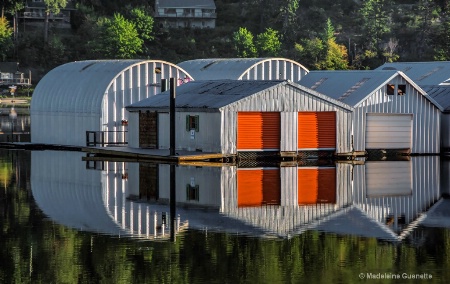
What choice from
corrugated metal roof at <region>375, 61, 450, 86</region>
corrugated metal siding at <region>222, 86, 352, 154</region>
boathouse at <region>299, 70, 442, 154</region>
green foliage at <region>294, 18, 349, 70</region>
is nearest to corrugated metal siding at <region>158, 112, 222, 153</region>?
corrugated metal siding at <region>222, 86, 352, 154</region>

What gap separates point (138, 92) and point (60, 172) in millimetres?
16392

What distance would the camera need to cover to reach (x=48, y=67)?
141 meters

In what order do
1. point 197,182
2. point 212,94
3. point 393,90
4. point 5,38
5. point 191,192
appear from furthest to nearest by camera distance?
point 5,38 < point 393,90 < point 212,94 < point 197,182 < point 191,192

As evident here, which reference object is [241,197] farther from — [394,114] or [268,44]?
[268,44]

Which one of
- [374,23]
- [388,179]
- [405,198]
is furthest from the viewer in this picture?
[374,23]

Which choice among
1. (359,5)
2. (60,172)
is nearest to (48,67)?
(359,5)

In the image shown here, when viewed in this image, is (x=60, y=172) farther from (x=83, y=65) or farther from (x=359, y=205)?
(x=83, y=65)

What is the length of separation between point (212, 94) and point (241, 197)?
63.7ft

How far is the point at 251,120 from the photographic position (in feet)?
169

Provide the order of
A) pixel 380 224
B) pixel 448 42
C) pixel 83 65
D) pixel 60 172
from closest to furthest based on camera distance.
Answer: pixel 380 224 < pixel 60 172 < pixel 83 65 < pixel 448 42

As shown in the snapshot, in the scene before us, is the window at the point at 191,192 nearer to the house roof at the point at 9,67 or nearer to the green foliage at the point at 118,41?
the green foliage at the point at 118,41

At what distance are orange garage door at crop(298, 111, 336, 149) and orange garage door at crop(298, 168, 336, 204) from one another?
711 centimetres

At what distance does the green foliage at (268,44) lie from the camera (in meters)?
141

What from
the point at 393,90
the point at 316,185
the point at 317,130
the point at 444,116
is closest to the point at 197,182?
the point at 316,185
